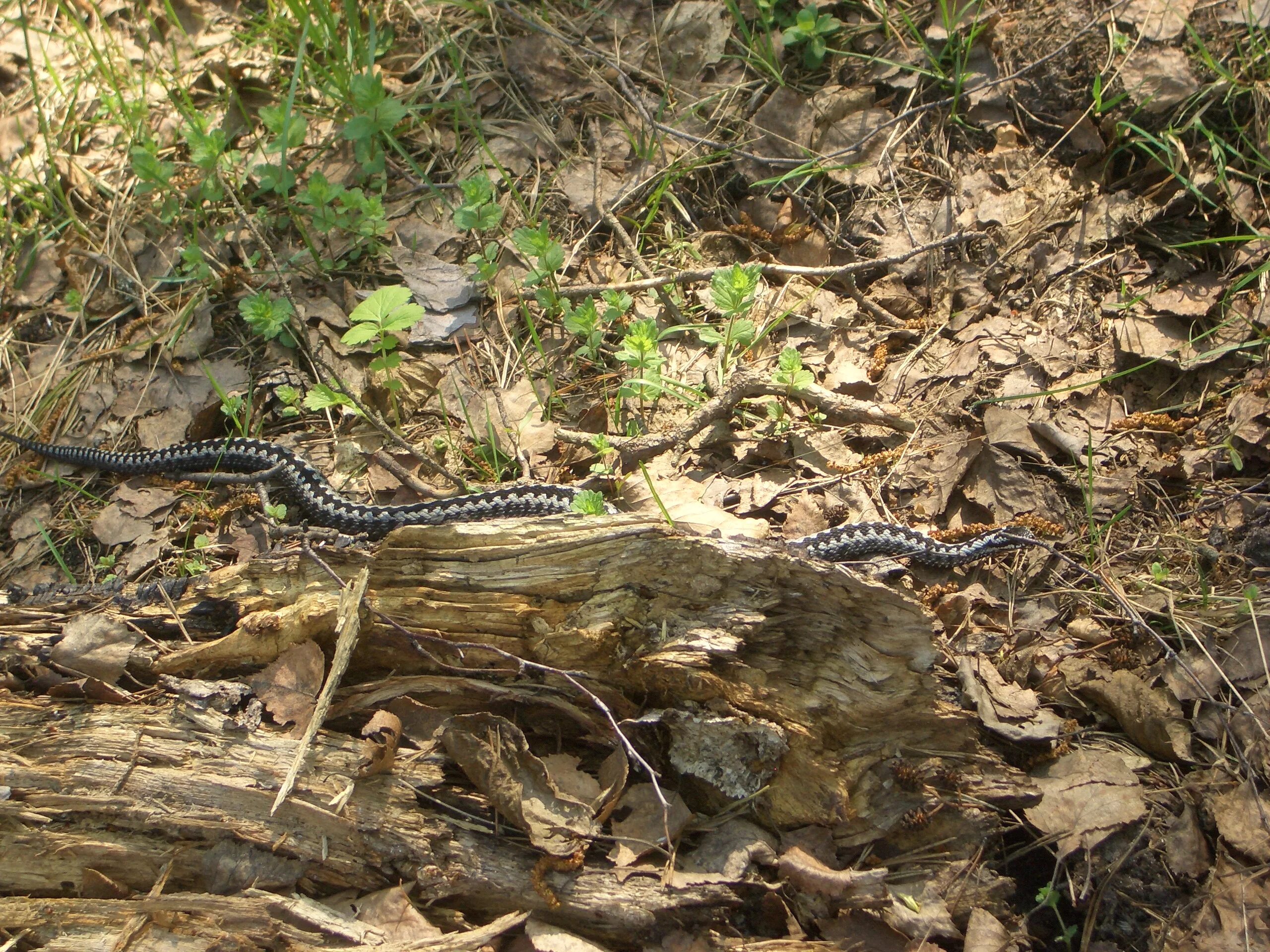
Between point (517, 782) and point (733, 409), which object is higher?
point (733, 409)

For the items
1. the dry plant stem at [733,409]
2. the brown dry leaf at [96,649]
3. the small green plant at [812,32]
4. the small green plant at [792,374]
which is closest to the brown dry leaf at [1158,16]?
the small green plant at [812,32]

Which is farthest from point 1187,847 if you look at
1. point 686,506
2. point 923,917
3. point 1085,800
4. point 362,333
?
point 362,333

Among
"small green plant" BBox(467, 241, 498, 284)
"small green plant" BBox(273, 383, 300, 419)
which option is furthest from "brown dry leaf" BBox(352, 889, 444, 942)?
"small green plant" BBox(467, 241, 498, 284)

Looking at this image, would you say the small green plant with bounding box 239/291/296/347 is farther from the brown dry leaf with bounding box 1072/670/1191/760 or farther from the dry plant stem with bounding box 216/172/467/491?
the brown dry leaf with bounding box 1072/670/1191/760

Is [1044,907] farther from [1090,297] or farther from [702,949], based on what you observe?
[1090,297]

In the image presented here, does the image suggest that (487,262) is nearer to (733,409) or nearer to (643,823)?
(733,409)
